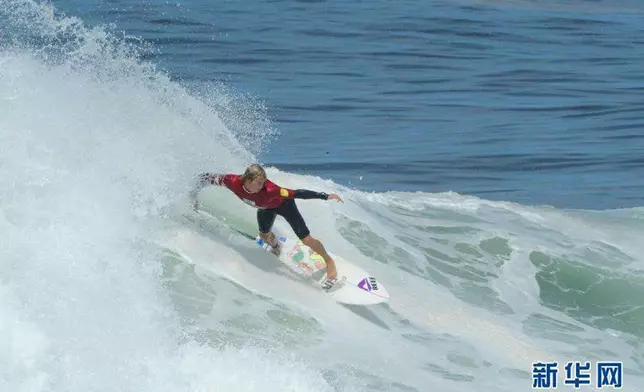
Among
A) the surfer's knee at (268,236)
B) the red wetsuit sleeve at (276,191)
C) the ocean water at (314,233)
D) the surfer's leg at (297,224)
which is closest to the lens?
the ocean water at (314,233)

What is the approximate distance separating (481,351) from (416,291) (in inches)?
60.8

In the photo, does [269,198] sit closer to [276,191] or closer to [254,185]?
[276,191]

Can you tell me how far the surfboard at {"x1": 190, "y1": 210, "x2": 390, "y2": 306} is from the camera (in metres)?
12.8

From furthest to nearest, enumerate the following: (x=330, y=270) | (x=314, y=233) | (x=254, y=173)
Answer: (x=314, y=233)
(x=330, y=270)
(x=254, y=173)

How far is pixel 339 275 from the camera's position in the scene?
12938 millimetres

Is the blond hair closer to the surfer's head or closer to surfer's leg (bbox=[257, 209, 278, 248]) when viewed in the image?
the surfer's head

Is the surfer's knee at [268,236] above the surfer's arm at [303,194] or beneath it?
beneath

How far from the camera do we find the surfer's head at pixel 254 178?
40.3 feet

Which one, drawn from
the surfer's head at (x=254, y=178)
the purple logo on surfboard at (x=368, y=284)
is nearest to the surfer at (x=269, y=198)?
the surfer's head at (x=254, y=178)

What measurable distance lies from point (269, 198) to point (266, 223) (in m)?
0.39

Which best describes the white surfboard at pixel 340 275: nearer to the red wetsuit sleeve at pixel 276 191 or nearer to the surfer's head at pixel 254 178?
the red wetsuit sleeve at pixel 276 191

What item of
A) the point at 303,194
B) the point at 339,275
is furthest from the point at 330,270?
the point at 303,194

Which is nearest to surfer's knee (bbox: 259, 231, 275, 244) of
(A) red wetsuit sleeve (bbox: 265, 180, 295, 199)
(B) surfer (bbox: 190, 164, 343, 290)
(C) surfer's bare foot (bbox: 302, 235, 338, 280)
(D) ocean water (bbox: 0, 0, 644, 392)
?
(B) surfer (bbox: 190, 164, 343, 290)

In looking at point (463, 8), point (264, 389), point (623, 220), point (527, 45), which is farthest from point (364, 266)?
point (463, 8)
